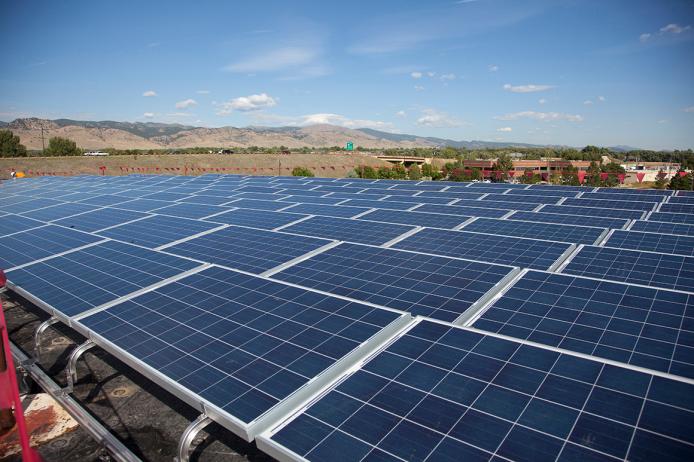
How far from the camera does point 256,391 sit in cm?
555

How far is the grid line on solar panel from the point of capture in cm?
572

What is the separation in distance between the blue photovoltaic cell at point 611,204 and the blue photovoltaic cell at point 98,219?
25.1 metres

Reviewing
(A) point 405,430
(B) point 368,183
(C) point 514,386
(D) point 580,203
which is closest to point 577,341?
(C) point 514,386

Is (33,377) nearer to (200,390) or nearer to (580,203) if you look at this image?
→ (200,390)

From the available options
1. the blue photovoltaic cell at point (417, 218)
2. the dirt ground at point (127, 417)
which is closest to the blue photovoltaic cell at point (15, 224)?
the dirt ground at point (127, 417)

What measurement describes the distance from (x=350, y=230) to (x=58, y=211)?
18703 mm

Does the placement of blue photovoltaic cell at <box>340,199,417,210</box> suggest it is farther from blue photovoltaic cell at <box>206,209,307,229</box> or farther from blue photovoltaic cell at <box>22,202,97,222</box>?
blue photovoltaic cell at <box>22,202,97,222</box>

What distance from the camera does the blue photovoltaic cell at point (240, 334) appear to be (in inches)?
226

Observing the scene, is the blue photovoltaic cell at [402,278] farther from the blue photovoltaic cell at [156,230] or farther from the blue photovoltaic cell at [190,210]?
the blue photovoltaic cell at [190,210]

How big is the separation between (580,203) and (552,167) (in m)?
100

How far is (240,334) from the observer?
7195mm

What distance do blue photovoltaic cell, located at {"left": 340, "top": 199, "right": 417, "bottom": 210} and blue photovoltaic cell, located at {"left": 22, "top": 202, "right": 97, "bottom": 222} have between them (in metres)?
15.5

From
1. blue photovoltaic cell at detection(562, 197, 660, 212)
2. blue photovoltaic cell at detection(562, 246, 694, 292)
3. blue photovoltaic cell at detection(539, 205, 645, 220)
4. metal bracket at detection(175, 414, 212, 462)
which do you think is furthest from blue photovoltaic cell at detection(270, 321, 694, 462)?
blue photovoltaic cell at detection(562, 197, 660, 212)

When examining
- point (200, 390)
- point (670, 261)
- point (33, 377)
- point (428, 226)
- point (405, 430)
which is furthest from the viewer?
point (428, 226)
